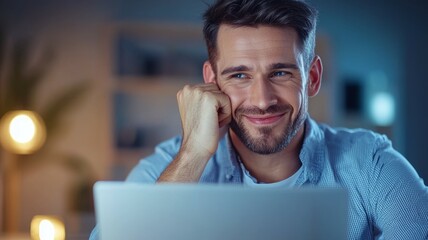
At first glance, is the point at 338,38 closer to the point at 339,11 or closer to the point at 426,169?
the point at 339,11

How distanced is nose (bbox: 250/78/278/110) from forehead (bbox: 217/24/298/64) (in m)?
0.08

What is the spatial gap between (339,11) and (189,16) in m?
1.17

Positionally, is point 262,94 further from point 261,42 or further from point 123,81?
point 123,81

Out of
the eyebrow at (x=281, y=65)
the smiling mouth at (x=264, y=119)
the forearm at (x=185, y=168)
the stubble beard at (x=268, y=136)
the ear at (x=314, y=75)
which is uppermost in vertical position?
the eyebrow at (x=281, y=65)

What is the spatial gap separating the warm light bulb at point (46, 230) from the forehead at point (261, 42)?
74 cm

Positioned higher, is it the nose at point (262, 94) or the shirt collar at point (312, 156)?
the nose at point (262, 94)

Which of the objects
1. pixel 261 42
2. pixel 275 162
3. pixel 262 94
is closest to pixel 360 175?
pixel 275 162

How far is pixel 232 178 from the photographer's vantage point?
2143mm

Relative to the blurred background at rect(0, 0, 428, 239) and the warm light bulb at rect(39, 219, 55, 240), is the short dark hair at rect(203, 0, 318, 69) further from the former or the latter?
the blurred background at rect(0, 0, 428, 239)

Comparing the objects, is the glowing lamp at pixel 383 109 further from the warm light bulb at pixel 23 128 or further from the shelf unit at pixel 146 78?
the warm light bulb at pixel 23 128

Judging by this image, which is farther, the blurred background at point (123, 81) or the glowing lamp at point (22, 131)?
the blurred background at point (123, 81)

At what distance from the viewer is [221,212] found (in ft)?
3.75

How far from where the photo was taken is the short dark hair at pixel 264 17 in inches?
79.0

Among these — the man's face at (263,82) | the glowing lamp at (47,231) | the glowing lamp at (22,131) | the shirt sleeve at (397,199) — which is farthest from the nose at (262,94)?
the glowing lamp at (22,131)
